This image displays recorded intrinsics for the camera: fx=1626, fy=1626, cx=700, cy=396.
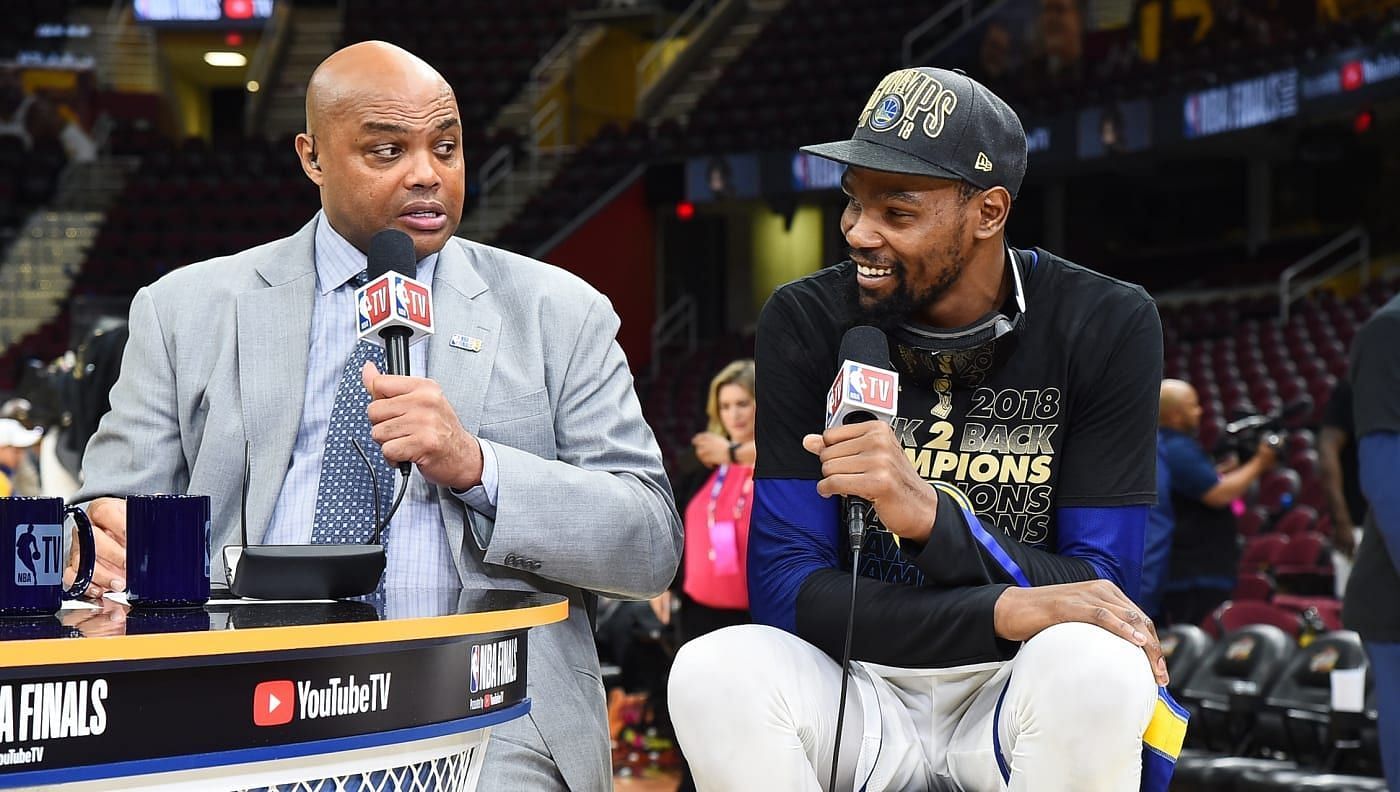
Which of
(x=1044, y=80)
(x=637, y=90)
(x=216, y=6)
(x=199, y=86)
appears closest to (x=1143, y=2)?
(x=1044, y=80)

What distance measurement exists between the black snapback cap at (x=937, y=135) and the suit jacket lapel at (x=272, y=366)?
816mm

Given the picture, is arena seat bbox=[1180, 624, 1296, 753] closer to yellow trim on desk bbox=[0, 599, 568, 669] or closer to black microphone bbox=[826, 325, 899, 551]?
black microphone bbox=[826, 325, 899, 551]

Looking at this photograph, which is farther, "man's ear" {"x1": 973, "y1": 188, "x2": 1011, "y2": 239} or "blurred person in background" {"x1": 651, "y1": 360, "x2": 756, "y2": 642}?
"blurred person in background" {"x1": 651, "y1": 360, "x2": 756, "y2": 642}

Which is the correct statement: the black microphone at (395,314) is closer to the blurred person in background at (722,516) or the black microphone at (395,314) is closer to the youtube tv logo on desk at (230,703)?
the youtube tv logo on desk at (230,703)

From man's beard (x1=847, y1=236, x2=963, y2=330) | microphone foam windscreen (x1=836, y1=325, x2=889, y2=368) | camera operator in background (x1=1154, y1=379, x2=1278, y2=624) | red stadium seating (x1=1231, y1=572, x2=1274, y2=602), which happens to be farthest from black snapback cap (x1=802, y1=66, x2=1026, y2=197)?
red stadium seating (x1=1231, y1=572, x2=1274, y2=602)

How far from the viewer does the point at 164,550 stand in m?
1.80

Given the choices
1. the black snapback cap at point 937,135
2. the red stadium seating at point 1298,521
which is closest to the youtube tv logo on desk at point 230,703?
the black snapback cap at point 937,135

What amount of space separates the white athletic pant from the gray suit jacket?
1.18 feet

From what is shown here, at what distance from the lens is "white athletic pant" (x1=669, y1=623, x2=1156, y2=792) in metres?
1.77

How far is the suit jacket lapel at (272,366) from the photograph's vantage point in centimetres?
230

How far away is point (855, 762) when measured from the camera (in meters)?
2.00

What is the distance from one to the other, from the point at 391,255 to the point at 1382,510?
6.19 feet

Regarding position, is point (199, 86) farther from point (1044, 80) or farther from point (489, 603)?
point (489, 603)

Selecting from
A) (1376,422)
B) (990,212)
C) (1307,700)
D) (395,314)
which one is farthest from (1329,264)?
(395,314)
